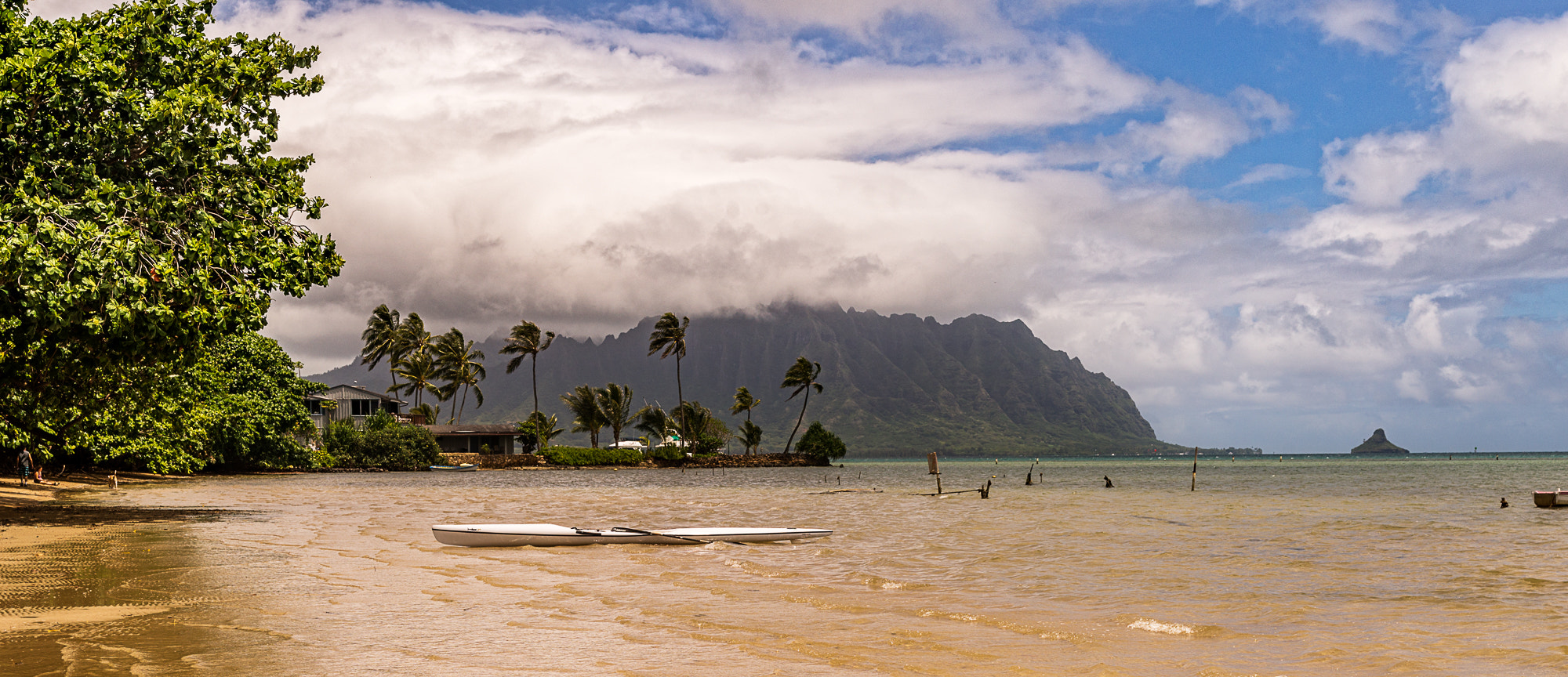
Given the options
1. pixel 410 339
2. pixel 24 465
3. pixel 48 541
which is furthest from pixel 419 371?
pixel 48 541

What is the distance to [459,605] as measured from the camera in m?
12.7

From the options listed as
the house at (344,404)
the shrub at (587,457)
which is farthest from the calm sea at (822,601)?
the shrub at (587,457)

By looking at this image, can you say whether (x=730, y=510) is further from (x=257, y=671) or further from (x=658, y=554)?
(x=257, y=671)

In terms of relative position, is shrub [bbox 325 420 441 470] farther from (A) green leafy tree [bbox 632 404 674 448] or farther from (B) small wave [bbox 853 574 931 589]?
(B) small wave [bbox 853 574 931 589]

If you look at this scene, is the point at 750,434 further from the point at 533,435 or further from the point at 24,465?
the point at 24,465

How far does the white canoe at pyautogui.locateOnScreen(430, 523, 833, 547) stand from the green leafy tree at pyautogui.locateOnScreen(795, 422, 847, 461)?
3987 inches

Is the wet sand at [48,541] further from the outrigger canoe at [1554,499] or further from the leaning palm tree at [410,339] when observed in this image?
the leaning palm tree at [410,339]

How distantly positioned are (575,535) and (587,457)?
84.6 m

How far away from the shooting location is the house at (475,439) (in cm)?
10538

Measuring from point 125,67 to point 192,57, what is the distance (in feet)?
4.77

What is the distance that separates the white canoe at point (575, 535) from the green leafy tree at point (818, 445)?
101 meters

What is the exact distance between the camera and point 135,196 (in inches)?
668

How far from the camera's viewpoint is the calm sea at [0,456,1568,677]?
9.64 meters

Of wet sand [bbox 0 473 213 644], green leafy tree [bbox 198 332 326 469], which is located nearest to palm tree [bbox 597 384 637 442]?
green leafy tree [bbox 198 332 326 469]
